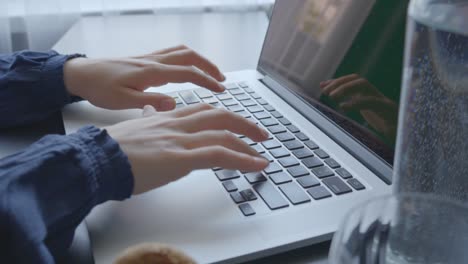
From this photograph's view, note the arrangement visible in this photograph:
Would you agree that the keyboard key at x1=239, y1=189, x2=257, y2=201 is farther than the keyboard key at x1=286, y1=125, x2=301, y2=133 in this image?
No

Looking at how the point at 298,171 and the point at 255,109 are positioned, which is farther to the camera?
the point at 255,109

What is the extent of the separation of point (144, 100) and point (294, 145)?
20 cm

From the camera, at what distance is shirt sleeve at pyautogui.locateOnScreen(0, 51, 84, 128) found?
0.55 meters

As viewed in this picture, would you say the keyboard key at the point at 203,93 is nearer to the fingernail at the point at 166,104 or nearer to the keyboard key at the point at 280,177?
the fingernail at the point at 166,104

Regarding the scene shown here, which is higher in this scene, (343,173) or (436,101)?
(436,101)

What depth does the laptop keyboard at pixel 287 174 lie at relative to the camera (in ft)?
1.35

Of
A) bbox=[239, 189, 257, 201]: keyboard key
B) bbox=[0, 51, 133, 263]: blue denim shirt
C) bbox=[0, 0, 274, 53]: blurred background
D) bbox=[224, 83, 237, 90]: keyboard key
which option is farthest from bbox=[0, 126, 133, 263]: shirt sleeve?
bbox=[0, 0, 274, 53]: blurred background

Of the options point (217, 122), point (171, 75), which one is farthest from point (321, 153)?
point (171, 75)

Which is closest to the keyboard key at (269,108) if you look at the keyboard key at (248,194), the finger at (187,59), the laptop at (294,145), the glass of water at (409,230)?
the laptop at (294,145)

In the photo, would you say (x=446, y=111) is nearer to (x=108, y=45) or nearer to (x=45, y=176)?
(x=45, y=176)

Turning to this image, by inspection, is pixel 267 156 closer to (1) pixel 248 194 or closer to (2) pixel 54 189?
(1) pixel 248 194

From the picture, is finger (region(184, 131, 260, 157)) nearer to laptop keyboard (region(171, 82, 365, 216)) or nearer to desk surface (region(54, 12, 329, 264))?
laptop keyboard (region(171, 82, 365, 216))

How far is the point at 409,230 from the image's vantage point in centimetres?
30

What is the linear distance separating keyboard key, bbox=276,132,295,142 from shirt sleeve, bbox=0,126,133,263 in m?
0.21
